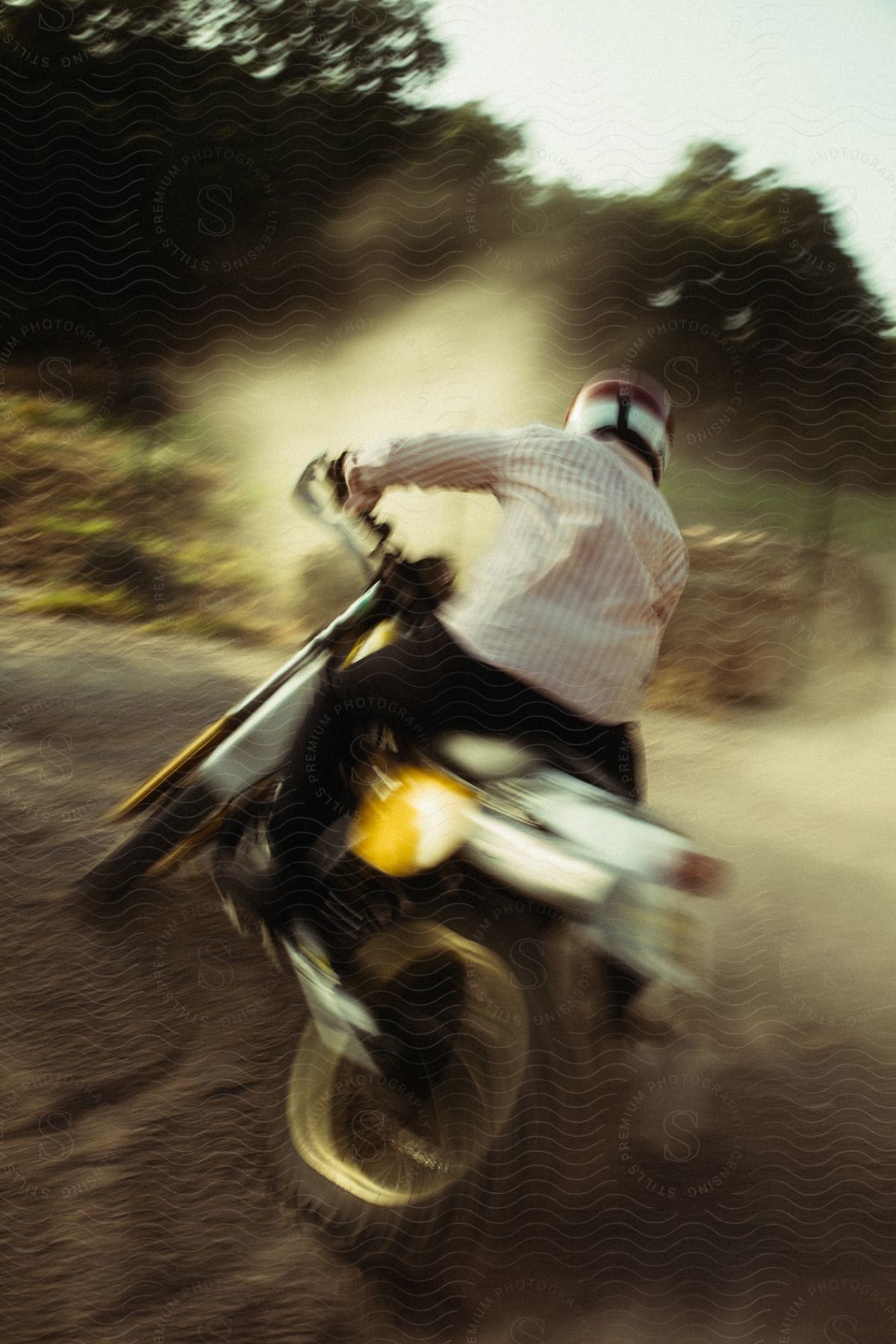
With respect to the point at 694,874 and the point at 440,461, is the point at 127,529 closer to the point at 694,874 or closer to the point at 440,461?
the point at 440,461

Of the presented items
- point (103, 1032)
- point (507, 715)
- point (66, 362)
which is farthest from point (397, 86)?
point (103, 1032)

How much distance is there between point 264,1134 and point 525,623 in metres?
0.94

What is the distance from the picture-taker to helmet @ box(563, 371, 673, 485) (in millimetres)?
1684

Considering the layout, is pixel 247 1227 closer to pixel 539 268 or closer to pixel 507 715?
pixel 507 715

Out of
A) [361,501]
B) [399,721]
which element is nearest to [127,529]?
[361,501]

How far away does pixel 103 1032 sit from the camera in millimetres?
1832

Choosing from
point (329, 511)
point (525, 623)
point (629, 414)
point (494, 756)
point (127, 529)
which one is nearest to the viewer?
point (494, 756)

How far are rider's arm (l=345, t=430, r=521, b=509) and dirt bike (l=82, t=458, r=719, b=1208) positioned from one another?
10 centimetres

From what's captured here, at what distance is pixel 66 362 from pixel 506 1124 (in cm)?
189

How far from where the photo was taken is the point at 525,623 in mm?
1542

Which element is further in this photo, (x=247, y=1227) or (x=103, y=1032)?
(x=103, y=1032)

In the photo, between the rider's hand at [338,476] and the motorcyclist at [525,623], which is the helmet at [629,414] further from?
the rider's hand at [338,476]

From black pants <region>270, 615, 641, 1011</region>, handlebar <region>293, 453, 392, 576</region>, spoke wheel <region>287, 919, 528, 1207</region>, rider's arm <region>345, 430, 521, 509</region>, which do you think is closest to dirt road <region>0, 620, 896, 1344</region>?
spoke wheel <region>287, 919, 528, 1207</region>

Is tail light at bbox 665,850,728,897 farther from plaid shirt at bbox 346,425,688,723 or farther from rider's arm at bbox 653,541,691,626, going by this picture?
rider's arm at bbox 653,541,691,626
